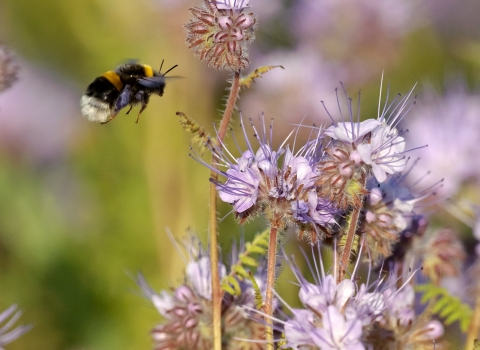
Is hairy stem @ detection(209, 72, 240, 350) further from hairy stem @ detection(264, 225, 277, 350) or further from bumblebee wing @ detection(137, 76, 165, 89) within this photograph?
bumblebee wing @ detection(137, 76, 165, 89)

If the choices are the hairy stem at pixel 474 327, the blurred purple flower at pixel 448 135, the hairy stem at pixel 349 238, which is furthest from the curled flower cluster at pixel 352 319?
the blurred purple flower at pixel 448 135

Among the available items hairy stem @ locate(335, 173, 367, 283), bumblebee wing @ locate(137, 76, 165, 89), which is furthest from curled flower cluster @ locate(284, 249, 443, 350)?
bumblebee wing @ locate(137, 76, 165, 89)

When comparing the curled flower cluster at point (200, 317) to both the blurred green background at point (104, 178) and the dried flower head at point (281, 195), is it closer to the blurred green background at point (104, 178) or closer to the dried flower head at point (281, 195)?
the dried flower head at point (281, 195)

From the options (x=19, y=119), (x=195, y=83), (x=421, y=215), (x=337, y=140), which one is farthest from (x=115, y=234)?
(x=337, y=140)

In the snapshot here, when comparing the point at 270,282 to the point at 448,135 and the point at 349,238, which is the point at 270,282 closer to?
the point at 349,238

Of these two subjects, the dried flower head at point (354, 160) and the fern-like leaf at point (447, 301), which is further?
the fern-like leaf at point (447, 301)
